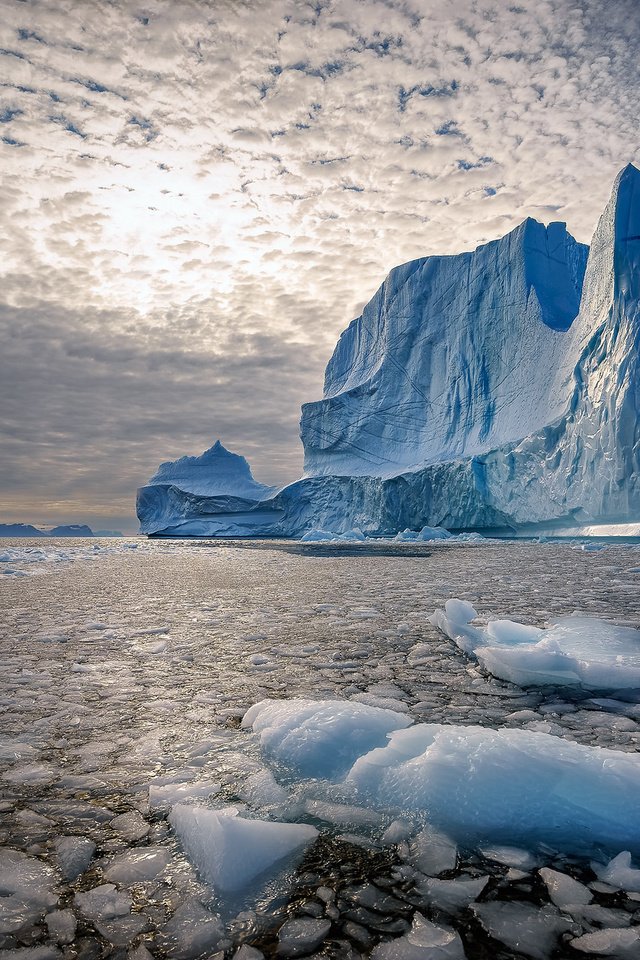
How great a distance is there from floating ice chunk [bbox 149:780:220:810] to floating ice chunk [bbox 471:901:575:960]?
82 centimetres

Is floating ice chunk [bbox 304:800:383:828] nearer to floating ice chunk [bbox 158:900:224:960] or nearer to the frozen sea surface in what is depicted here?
the frozen sea surface

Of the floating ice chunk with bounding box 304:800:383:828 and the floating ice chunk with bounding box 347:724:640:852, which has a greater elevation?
the floating ice chunk with bounding box 347:724:640:852

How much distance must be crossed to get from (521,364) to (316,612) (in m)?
28.6

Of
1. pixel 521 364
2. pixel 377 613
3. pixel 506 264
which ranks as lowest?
pixel 377 613

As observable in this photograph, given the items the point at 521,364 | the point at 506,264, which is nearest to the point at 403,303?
the point at 506,264

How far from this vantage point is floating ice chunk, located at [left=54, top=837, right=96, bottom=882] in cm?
127

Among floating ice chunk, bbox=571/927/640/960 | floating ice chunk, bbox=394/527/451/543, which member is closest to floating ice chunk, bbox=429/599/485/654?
→ floating ice chunk, bbox=571/927/640/960

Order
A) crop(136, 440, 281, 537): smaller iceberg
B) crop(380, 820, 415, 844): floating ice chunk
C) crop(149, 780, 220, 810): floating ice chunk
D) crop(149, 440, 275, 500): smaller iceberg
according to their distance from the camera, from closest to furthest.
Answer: crop(380, 820, 415, 844): floating ice chunk, crop(149, 780, 220, 810): floating ice chunk, crop(136, 440, 281, 537): smaller iceberg, crop(149, 440, 275, 500): smaller iceberg

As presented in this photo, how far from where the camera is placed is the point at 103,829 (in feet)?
4.75

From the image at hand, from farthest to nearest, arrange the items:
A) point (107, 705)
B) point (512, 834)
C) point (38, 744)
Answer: point (107, 705) < point (38, 744) < point (512, 834)

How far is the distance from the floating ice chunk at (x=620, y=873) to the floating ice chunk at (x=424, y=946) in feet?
1.41

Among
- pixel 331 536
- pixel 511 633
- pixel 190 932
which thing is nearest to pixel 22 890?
pixel 190 932

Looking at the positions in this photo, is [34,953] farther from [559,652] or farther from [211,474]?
[211,474]

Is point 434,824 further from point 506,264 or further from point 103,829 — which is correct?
point 506,264
